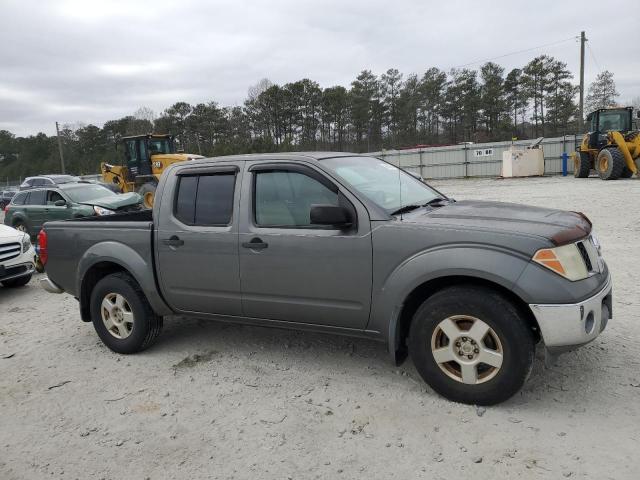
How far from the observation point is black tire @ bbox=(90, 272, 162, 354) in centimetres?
459

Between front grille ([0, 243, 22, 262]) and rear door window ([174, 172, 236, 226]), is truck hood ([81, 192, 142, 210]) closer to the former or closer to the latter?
front grille ([0, 243, 22, 262])

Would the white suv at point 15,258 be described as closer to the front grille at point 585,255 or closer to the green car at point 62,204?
the green car at point 62,204

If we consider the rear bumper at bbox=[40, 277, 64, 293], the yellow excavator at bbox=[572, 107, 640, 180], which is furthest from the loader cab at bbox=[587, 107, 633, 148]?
the rear bumper at bbox=[40, 277, 64, 293]

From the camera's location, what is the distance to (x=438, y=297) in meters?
3.32

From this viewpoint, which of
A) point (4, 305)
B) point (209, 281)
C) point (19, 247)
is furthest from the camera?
point (19, 247)

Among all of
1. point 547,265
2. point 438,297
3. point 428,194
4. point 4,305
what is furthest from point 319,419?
point 4,305

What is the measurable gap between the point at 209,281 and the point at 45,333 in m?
2.72

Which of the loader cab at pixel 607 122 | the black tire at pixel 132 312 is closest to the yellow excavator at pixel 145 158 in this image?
the loader cab at pixel 607 122

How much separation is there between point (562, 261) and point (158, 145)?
21.7 metres

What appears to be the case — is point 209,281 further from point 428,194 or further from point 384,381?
point 428,194

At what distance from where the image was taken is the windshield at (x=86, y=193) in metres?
12.9

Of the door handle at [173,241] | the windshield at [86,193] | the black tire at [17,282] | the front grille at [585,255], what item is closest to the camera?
the front grille at [585,255]

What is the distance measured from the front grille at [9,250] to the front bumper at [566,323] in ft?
25.2

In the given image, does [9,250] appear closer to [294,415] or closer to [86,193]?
[86,193]
